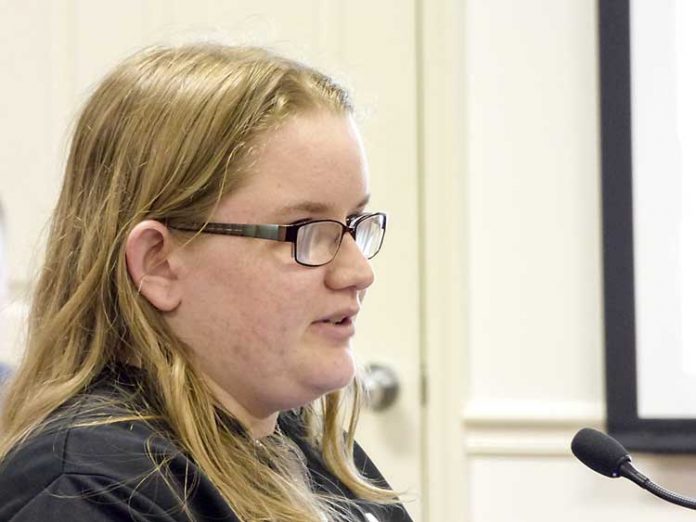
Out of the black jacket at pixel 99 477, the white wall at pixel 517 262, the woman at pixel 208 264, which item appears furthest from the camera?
the white wall at pixel 517 262

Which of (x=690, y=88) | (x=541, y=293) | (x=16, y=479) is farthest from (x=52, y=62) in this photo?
(x=16, y=479)

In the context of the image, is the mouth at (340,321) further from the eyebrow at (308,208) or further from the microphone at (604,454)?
the microphone at (604,454)

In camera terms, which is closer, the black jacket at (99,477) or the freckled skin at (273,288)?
the black jacket at (99,477)

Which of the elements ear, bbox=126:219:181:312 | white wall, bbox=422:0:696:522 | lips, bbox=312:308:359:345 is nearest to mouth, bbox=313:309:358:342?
lips, bbox=312:308:359:345

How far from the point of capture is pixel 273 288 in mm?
1029

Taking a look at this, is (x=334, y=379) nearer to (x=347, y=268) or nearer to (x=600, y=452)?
(x=347, y=268)

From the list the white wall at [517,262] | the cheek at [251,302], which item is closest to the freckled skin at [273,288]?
the cheek at [251,302]

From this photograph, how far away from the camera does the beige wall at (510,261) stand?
73.5 inches

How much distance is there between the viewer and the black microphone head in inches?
40.5

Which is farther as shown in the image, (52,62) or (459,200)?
(52,62)

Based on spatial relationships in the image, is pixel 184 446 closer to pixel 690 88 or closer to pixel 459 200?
pixel 459 200

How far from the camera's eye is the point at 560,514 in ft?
6.15

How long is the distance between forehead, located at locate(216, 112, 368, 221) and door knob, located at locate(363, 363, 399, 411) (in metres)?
0.91

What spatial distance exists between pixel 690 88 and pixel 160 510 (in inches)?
49.2
